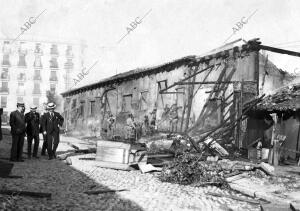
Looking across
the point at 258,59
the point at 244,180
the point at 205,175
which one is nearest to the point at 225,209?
the point at 205,175

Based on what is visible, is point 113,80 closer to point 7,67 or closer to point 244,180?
point 244,180

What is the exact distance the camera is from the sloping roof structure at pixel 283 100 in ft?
36.9

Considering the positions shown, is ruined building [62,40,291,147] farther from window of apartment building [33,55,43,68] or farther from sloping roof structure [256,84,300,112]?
window of apartment building [33,55,43,68]

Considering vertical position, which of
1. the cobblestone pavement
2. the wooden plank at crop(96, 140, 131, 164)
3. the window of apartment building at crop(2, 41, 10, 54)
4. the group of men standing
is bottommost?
the cobblestone pavement

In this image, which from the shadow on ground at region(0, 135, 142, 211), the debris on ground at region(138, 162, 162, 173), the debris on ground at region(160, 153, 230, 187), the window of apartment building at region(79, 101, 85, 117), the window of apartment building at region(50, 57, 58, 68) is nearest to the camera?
the shadow on ground at region(0, 135, 142, 211)

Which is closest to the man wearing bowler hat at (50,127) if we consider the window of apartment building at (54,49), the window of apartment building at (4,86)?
the window of apartment building at (4,86)

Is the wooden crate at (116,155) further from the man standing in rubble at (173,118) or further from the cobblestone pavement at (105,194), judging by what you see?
the man standing in rubble at (173,118)

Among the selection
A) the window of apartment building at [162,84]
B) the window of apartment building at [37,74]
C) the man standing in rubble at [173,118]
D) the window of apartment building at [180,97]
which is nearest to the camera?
the window of apartment building at [180,97]

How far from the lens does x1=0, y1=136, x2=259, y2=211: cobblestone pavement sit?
543 centimetres

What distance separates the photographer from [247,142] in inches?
514

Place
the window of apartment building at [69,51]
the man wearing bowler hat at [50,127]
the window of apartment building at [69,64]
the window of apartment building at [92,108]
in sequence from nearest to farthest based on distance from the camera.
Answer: the man wearing bowler hat at [50,127]
the window of apartment building at [92,108]
the window of apartment building at [69,64]
the window of apartment building at [69,51]

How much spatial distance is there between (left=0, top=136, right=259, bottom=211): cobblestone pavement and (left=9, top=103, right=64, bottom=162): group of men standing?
0.74 m

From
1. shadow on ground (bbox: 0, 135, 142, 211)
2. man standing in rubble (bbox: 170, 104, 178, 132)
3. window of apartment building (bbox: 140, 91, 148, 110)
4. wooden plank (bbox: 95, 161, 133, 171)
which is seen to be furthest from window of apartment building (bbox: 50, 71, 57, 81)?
shadow on ground (bbox: 0, 135, 142, 211)

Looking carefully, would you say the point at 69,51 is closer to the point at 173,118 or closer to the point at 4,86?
the point at 4,86
